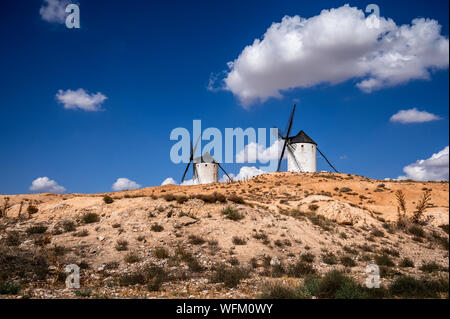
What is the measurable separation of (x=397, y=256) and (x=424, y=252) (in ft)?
6.17

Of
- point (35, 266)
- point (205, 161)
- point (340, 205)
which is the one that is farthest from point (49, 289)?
point (205, 161)

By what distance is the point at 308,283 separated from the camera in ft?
27.2

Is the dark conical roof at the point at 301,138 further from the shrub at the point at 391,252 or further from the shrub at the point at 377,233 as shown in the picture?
the shrub at the point at 391,252

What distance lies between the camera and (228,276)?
9164mm

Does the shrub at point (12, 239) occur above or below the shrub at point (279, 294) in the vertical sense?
above

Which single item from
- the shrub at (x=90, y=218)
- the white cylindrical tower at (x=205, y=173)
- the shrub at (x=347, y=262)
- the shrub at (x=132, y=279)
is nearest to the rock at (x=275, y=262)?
the shrub at (x=347, y=262)

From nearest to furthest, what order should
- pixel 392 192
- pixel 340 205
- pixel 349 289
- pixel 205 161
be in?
pixel 349 289 → pixel 340 205 → pixel 392 192 → pixel 205 161

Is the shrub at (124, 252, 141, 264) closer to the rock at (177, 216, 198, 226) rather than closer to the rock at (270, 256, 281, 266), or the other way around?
the rock at (177, 216, 198, 226)

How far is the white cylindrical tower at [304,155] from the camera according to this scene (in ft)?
173

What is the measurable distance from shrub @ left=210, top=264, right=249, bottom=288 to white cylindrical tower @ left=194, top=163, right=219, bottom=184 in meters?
43.4

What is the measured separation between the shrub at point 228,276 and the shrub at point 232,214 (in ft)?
20.7

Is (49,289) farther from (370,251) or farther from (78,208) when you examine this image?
(370,251)

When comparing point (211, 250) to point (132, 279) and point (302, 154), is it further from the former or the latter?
point (302, 154)

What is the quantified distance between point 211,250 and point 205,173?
135 ft
